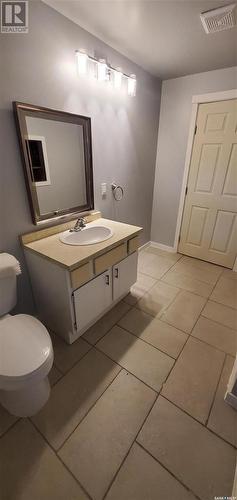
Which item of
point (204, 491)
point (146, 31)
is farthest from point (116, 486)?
point (146, 31)

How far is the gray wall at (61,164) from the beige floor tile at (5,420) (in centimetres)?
130

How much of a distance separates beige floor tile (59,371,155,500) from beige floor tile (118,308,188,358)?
0.36m

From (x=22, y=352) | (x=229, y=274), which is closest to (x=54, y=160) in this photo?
(x=22, y=352)

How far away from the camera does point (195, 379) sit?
4.67 feet

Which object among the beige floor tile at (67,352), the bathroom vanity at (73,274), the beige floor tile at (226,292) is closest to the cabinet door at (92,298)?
the bathroom vanity at (73,274)

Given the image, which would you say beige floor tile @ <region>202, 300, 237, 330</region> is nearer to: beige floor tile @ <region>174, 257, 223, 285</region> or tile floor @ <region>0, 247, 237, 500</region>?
tile floor @ <region>0, 247, 237, 500</region>

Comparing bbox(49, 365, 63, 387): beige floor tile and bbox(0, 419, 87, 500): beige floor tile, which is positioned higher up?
bbox(49, 365, 63, 387): beige floor tile

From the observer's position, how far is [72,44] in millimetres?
1490

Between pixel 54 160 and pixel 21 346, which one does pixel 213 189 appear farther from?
pixel 21 346

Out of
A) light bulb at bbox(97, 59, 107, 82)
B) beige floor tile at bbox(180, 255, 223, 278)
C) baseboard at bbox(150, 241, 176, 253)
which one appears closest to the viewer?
light bulb at bbox(97, 59, 107, 82)

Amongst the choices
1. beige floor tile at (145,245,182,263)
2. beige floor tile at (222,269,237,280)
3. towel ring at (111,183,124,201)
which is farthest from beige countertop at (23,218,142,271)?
beige floor tile at (222,269,237,280)

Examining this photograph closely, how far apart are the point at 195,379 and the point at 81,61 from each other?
2.38m

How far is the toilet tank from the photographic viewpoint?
130 centimetres

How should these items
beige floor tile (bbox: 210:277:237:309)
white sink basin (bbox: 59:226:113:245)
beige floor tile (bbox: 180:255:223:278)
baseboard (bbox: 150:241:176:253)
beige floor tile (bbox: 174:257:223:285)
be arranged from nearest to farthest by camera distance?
1. white sink basin (bbox: 59:226:113:245)
2. beige floor tile (bbox: 210:277:237:309)
3. beige floor tile (bbox: 174:257:223:285)
4. beige floor tile (bbox: 180:255:223:278)
5. baseboard (bbox: 150:241:176:253)
